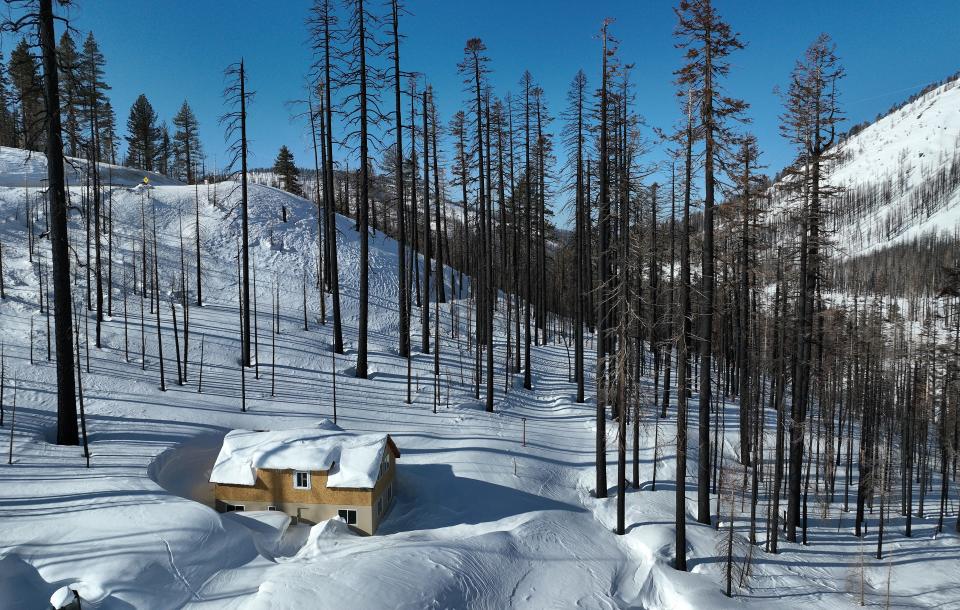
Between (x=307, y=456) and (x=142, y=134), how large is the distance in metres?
56.7

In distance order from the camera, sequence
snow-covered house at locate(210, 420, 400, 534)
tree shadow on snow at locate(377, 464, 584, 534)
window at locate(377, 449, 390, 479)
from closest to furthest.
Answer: snow-covered house at locate(210, 420, 400, 534), window at locate(377, 449, 390, 479), tree shadow on snow at locate(377, 464, 584, 534)

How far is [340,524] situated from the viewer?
12531 mm

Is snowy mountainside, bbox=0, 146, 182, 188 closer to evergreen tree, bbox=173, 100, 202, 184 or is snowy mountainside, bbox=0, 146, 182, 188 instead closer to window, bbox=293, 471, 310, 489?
evergreen tree, bbox=173, 100, 202, 184

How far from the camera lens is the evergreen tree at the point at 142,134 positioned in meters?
52.6

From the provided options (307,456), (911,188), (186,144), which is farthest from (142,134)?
(911,188)

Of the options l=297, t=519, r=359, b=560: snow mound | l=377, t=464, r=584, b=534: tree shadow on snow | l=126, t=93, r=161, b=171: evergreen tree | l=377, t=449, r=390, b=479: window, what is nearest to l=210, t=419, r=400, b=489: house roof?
l=377, t=449, r=390, b=479: window

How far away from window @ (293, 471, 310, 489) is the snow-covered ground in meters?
Answer: 1.02

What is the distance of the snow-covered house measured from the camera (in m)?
12.8

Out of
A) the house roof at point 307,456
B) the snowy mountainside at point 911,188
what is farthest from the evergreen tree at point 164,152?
the snowy mountainside at point 911,188

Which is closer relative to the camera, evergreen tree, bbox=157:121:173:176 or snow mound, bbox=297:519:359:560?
snow mound, bbox=297:519:359:560

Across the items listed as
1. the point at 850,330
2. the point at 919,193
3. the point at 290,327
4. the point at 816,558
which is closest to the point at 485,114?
the point at 290,327

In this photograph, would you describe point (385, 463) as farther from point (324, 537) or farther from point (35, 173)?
point (35, 173)

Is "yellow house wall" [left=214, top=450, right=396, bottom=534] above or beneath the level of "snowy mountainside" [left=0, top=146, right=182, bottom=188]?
beneath

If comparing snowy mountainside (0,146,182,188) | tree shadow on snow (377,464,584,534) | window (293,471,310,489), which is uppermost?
snowy mountainside (0,146,182,188)
